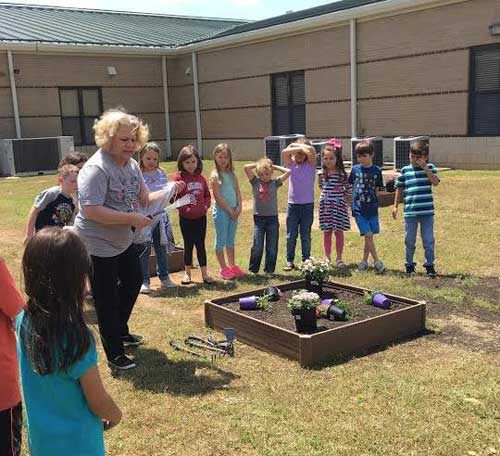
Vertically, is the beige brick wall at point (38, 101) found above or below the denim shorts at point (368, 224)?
above

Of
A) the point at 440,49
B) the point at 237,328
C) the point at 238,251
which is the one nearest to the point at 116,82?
the point at 440,49

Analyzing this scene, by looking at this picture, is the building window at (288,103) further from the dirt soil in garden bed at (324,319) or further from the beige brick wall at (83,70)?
the dirt soil in garden bed at (324,319)

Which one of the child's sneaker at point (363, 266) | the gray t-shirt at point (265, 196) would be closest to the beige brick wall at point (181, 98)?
the gray t-shirt at point (265, 196)

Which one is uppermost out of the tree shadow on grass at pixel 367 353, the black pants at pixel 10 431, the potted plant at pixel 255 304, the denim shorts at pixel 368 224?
the black pants at pixel 10 431

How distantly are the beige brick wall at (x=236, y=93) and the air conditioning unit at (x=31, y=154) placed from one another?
6172 millimetres

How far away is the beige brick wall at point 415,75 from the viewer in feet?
58.5

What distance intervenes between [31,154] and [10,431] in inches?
865

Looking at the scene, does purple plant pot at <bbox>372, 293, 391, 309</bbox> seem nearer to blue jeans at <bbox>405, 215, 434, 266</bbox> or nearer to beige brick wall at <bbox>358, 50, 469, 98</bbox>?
blue jeans at <bbox>405, 215, 434, 266</bbox>

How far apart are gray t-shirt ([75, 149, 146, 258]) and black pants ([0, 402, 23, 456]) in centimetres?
191

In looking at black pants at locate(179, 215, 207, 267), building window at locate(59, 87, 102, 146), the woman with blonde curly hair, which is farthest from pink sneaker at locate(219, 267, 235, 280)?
building window at locate(59, 87, 102, 146)

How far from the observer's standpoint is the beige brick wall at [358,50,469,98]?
17.8m

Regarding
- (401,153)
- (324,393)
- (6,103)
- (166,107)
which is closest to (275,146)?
(401,153)

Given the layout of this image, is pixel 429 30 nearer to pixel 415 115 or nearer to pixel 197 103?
pixel 415 115

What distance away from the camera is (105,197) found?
453 cm
